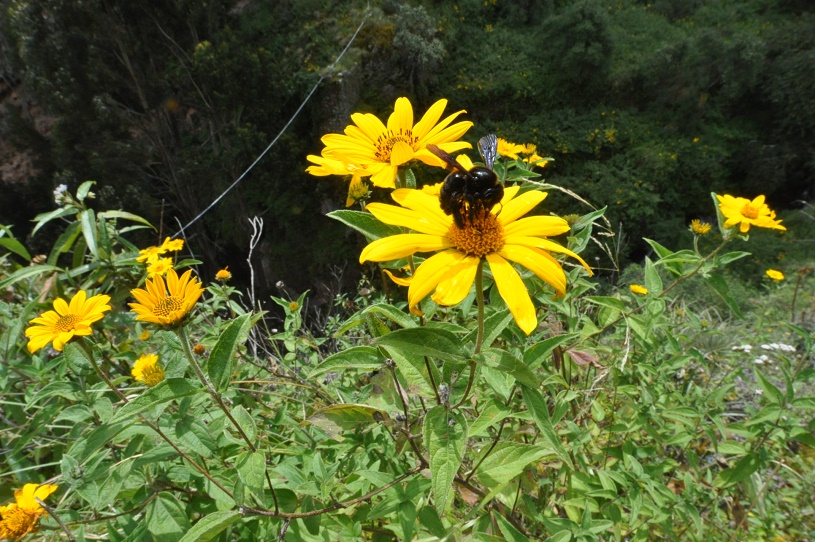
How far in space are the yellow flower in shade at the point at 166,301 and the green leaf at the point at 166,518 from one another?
0.44 meters

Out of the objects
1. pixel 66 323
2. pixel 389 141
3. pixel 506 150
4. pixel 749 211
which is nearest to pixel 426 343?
pixel 389 141

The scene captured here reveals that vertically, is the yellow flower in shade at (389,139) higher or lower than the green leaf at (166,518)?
higher

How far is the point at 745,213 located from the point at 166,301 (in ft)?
5.90

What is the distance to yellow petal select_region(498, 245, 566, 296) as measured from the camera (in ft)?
2.43

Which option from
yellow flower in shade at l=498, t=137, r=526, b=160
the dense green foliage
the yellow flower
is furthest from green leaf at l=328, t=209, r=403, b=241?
the dense green foliage

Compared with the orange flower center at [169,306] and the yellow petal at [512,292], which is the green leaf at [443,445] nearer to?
the yellow petal at [512,292]

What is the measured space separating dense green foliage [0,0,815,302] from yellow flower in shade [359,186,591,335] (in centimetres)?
837

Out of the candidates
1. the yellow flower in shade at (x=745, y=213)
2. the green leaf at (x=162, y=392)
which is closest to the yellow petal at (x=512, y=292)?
the green leaf at (x=162, y=392)

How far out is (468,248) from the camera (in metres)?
0.77

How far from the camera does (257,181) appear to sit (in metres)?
10.2

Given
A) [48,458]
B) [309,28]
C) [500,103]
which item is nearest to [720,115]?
[500,103]

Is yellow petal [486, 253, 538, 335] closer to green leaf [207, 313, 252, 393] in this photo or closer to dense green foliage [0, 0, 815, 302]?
green leaf [207, 313, 252, 393]

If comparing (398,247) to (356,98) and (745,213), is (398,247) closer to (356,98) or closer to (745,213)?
(745,213)

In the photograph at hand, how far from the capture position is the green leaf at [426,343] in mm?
649
